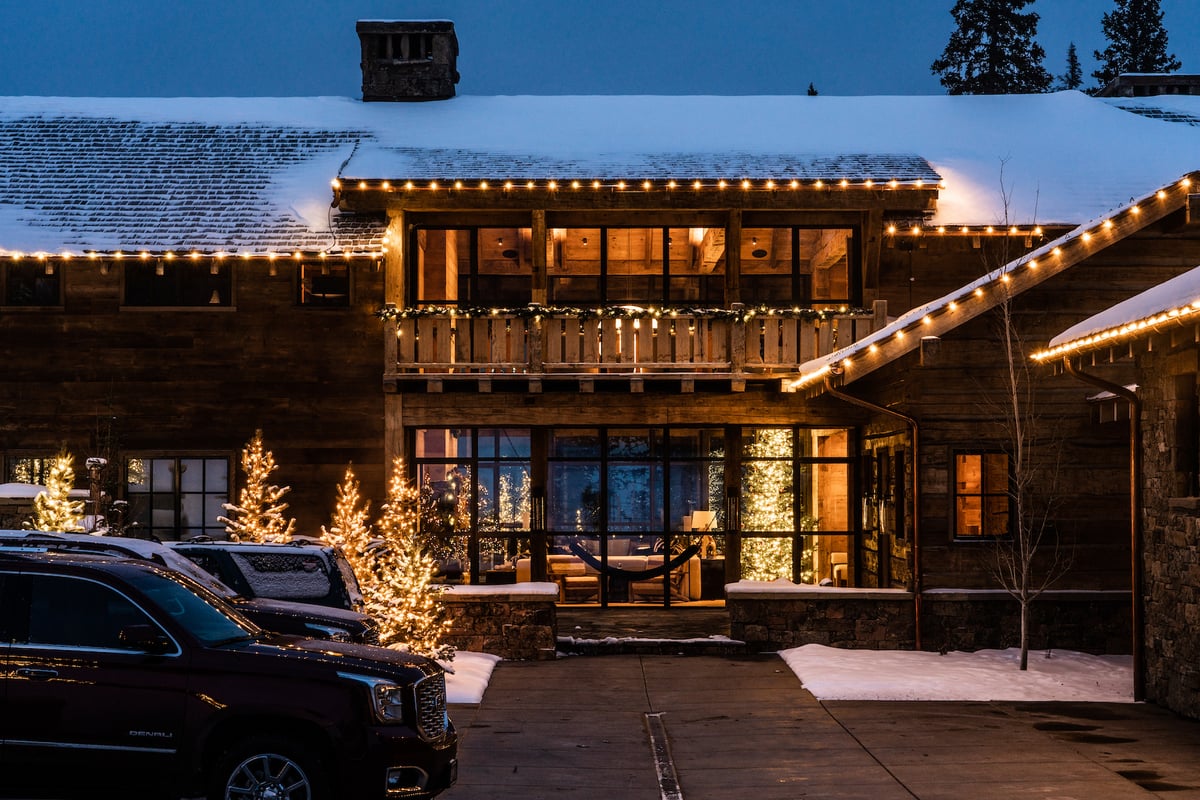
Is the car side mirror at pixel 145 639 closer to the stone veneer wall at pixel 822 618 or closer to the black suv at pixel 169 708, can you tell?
the black suv at pixel 169 708

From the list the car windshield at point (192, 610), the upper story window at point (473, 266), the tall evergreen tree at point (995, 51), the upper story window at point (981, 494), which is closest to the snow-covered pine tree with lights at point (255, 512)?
the upper story window at point (473, 266)

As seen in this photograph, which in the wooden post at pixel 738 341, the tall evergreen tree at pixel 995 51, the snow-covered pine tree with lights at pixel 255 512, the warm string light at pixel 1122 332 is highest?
the tall evergreen tree at pixel 995 51

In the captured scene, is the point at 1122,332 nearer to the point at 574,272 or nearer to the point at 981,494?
the point at 981,494

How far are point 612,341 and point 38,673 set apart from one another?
41.0ft

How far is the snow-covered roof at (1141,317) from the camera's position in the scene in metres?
10.8

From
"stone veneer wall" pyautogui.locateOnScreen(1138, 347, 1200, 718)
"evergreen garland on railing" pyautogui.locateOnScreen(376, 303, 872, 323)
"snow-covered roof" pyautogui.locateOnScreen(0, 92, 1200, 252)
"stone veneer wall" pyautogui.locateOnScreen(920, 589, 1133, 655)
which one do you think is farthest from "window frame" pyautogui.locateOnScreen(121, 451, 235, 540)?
"stone veneer wall" pyautogui.locateOnScreen(1138, 347, 1200, 718)

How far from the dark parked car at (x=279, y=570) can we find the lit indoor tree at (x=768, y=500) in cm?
897

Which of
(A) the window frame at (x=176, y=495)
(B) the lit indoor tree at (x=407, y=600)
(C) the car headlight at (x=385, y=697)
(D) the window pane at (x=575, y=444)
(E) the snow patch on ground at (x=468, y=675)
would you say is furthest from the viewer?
(D) the window pane at (x=575, y=444)

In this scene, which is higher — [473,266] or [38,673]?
[473,266]

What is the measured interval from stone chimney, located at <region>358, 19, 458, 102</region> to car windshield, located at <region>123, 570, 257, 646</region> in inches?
715

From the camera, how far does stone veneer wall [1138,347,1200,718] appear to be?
40.2 ft

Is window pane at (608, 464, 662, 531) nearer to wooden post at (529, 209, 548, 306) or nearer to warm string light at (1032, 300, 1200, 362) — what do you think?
wooden post at (529, 209, 548, 306)

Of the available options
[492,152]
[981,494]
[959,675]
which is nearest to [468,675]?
[959,675]

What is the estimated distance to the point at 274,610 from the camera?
37.2 ft
